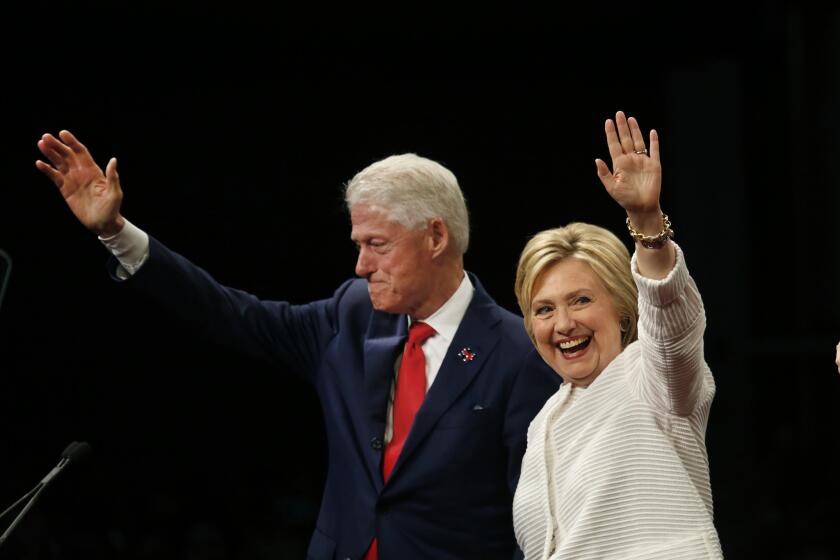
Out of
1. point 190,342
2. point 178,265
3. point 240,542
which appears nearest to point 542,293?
point 178,265

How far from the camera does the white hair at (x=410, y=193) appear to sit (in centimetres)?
255

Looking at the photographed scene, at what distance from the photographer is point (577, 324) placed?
212cm

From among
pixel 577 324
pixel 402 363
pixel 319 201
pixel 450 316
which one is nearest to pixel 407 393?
pixel 402 363

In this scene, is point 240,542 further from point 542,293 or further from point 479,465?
point 542,293

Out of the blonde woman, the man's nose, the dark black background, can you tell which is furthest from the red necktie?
the dark black background

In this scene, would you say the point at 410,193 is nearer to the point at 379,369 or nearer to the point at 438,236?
the point at 438,236

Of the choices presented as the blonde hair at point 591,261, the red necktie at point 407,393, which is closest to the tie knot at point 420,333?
the red necktie at point 407,393

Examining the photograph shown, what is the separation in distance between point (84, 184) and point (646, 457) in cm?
124

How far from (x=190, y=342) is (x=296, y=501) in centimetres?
74

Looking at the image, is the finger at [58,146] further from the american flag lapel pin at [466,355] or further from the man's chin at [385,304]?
the american flag lapel pin at [466,355]

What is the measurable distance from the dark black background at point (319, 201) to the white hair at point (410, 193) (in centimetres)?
196

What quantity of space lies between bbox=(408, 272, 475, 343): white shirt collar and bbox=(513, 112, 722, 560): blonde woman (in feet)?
1.26

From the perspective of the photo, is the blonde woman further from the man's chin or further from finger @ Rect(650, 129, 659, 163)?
the man's chin

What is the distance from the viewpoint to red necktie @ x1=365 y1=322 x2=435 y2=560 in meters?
2.50
